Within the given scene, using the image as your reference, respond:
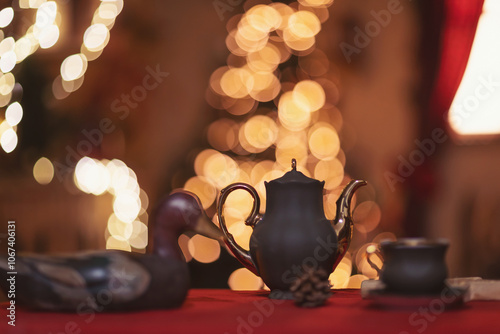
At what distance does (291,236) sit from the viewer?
0.91m

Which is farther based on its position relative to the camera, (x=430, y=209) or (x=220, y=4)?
(x=220, y=4)

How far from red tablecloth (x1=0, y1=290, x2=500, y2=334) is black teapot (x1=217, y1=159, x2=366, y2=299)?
7 cm

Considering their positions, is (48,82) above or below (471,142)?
above

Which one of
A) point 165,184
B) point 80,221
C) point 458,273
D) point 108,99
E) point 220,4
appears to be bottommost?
point 458,273

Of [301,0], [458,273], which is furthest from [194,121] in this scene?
[458,273]

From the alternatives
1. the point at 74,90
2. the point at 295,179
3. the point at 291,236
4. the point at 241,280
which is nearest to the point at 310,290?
the point at 291,236

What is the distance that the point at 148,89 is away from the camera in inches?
107

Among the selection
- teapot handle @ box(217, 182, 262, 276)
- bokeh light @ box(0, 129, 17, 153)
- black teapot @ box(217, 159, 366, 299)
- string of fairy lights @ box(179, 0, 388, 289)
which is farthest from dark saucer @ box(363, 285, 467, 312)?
bokeh light @ box(0, 129, 17, 153)

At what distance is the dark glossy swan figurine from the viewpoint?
770 mm

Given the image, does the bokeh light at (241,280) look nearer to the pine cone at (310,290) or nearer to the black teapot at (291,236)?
the black teapot at (291,236)

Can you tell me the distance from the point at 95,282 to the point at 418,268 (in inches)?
17.2

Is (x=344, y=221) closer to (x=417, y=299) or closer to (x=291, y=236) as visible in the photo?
(x=291, y=236)

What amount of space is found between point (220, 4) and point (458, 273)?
5.21 ft

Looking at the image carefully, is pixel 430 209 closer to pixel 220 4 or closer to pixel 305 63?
pixel 305 63
